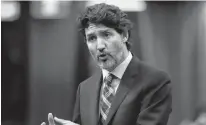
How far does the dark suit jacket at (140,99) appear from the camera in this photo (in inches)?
34.9

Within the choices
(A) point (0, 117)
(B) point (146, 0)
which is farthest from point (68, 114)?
(B) point (146, 0)

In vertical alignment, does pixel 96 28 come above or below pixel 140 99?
above

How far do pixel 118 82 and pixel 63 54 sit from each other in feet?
2.70

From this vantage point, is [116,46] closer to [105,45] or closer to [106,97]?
[105,45]

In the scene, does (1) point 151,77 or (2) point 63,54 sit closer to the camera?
(1) point 151,77

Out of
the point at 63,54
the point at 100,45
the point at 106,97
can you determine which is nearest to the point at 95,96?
the point at 106,97

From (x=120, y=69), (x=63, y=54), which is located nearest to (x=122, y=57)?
(x=120, y=69)

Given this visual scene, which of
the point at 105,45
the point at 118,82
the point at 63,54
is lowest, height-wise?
the point at 63,54

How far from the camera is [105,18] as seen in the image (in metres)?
0.90

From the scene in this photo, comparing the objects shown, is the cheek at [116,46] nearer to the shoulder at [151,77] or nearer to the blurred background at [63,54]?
the shoulder at [151,77]

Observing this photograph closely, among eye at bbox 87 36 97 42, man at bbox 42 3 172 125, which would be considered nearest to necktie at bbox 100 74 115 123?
man at bbox 42 3 172 125

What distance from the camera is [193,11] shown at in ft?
5.59

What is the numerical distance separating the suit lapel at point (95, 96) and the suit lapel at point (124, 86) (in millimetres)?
47

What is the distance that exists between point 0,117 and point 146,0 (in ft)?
2.82
